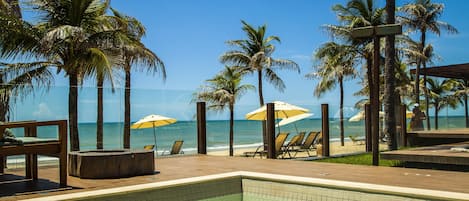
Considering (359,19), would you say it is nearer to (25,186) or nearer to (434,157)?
(434,157)

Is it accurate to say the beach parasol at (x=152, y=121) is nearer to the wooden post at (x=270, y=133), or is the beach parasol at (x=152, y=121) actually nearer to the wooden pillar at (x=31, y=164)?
the wooden post at (x=270, y=133)

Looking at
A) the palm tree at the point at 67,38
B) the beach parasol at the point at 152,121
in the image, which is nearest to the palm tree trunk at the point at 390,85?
the beach parasol at the point at 152,121

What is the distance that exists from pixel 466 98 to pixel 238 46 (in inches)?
378

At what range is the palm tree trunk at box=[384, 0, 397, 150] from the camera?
46.5 feet

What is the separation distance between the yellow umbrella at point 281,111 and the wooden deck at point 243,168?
536cm

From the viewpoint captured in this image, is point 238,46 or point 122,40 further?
point 238,46

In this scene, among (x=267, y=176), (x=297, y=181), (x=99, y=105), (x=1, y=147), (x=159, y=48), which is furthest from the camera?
(x=159, y=48)

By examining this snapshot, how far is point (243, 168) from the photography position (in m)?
7.02

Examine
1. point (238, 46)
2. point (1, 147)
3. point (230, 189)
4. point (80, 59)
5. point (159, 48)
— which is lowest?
point (230, 189)

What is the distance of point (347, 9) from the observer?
60.8ft

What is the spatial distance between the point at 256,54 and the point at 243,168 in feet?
46.6

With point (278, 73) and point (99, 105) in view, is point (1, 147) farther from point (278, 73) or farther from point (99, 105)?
point (278, 73)

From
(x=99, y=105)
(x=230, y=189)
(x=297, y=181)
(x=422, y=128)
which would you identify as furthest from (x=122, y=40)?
(x=422, y=128)

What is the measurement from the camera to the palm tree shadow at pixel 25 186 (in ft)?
16.7
